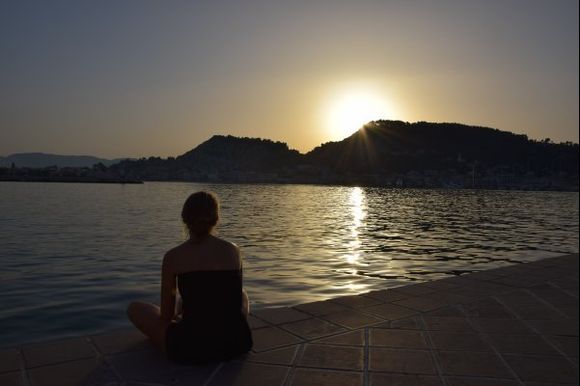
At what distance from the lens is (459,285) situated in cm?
724

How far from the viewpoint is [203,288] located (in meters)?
3.89

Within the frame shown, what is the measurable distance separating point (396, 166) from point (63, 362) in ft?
516

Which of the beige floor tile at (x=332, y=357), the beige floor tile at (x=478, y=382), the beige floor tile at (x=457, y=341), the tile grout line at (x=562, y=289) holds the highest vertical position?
the beige floor tile at (x=332, y=357)

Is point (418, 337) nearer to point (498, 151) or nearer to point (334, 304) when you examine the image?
point (334, 304)

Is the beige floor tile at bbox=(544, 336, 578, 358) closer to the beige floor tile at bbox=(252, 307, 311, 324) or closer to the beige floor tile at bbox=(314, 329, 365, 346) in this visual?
the beige floor tile at bbox=(314, 329, 365, 346)

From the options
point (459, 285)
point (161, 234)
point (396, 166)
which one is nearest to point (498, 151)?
point (396, 166)

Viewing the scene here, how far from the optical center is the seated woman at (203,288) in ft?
12.8

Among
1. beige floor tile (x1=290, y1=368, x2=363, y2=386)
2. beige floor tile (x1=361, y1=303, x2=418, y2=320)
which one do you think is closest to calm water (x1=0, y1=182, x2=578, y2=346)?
beige floor tile (x1=361, y1=303, x2=418, y2=320)

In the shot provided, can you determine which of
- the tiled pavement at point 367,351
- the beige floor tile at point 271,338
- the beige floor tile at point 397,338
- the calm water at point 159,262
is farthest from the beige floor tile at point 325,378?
the calm water at point 159,262

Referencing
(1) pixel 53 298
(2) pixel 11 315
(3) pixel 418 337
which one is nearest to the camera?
(3) pixel 418 337

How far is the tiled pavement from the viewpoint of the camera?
3.73 meters

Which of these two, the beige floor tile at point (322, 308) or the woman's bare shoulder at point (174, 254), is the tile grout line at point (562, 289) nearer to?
the beige floor tile at point (322, 308)

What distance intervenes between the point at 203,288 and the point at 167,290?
35cm

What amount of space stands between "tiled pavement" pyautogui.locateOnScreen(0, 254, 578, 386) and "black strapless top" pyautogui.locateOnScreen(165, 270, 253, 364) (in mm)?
102
